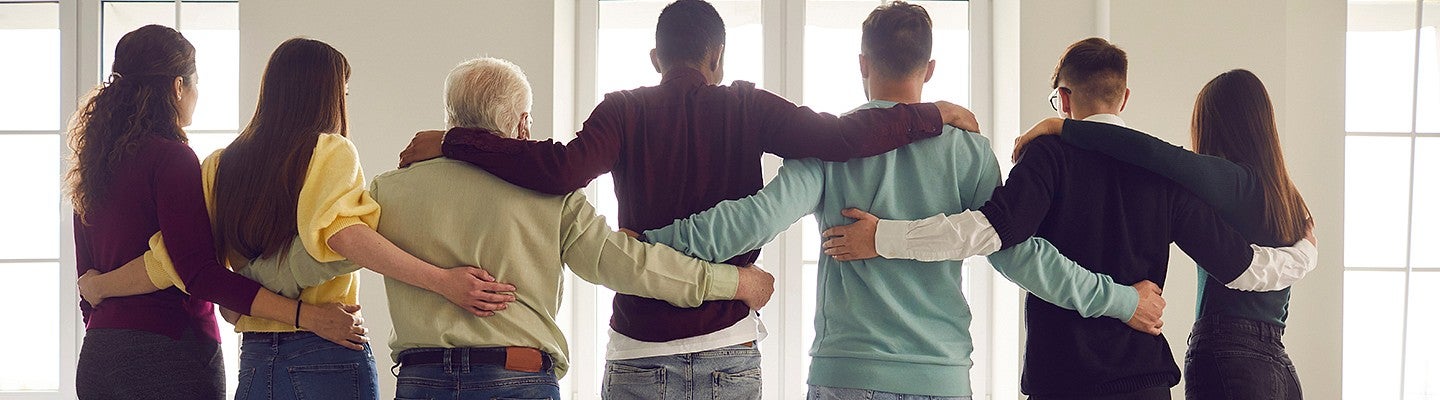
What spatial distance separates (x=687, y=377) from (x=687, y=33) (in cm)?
59

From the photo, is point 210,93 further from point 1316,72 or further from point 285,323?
point 1316,72

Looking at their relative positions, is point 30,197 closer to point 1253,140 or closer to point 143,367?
point 143,367

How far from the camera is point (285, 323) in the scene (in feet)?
5.82

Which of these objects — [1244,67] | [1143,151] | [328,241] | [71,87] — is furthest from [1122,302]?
[71,87]

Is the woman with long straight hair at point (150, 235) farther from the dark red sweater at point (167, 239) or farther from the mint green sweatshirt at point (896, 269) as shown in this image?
the mint green sweatshirt at point (896, 269)

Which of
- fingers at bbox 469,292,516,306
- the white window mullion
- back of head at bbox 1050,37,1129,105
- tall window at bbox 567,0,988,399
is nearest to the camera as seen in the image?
fingers at bbox 469,292,516,306

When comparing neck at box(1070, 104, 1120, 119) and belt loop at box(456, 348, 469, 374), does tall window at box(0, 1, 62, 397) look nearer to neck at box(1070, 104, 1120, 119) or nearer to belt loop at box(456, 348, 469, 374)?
belt loop at box(456, 348, 469, 374)

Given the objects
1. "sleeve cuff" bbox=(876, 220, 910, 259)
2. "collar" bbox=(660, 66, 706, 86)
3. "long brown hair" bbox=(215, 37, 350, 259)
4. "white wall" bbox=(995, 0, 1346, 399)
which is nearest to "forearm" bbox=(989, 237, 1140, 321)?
"sleeve cuff" bbox=(876, 220, 910, 259)

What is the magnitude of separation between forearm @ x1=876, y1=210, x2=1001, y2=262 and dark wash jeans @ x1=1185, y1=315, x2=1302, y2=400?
0.67m

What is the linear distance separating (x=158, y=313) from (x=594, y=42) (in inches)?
71.1

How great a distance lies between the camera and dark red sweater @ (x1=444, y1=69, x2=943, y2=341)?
1.75 m

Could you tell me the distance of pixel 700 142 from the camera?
1.76 metres

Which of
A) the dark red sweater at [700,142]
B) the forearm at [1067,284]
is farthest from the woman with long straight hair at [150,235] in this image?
the forearm at [1067,284]

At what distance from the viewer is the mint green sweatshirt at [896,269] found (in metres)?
1.75
